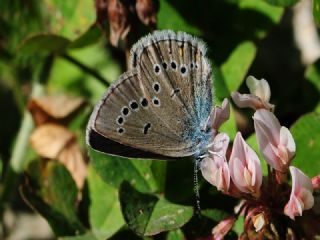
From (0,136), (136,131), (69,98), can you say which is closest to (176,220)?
(136,131)

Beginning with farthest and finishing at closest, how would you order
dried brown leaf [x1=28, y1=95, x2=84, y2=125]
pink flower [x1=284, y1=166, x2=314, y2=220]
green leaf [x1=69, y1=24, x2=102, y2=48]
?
1. dried brown leaf [x1=28, y1=95, x2=84, y2=125]
2. green leaf [x1=69, y1=24, x2=102, y2=48]
3. pink flower [x1=284, y1=166, x2=314, y2=220]

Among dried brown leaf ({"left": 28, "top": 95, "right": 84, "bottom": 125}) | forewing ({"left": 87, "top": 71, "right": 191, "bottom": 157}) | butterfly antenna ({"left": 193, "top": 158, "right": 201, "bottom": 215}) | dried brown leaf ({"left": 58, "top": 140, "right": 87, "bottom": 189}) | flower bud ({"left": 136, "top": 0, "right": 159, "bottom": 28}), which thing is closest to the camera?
forewing ({"left": 87, "top": 71, "right": 191, "bottom": 157})

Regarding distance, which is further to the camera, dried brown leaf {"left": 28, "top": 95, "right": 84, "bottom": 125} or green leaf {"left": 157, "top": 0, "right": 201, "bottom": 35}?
dried brown leaf {"left": 28, "top": 95, "right": 84, "bottom": 125}

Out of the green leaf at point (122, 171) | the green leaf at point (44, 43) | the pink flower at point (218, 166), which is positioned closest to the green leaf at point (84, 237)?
the green leaf at point (122, 171)

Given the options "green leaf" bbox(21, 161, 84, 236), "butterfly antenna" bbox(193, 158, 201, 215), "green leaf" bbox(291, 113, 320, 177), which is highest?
"green leaf" bbox(291, 113, 320, 177)

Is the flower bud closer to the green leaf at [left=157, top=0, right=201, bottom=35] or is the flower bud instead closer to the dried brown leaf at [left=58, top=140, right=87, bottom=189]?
the green leaf at [left=157, top=0, right=201, bottom=35]

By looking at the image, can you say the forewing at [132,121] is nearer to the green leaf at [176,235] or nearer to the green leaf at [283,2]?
the green leaf at [176,235]

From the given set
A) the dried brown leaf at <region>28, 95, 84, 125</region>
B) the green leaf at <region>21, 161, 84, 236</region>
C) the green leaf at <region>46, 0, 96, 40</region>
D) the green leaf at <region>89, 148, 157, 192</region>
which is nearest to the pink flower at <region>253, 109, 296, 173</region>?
the green leaf at <region>89, 148, 157, 192</region>
